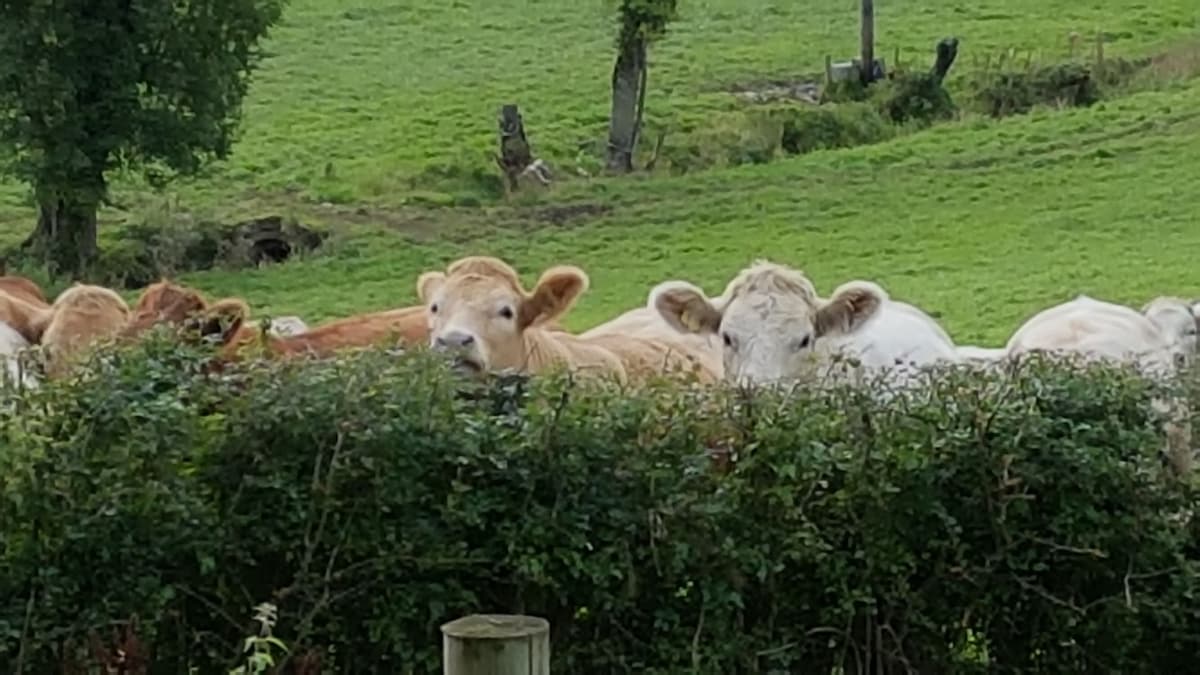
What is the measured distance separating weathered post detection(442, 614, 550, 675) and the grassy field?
14.2 m

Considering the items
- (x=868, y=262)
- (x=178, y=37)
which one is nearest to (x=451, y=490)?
(x=868, y=262)

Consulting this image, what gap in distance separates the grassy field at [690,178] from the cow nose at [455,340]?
961cm

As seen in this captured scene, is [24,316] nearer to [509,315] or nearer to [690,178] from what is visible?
[509,315]

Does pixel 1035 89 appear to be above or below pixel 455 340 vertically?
below

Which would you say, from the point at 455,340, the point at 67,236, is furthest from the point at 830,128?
the point at 455,340

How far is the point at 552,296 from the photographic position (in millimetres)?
9781

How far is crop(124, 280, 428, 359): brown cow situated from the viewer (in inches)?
347

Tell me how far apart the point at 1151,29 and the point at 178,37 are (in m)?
20.5

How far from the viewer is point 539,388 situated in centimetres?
640

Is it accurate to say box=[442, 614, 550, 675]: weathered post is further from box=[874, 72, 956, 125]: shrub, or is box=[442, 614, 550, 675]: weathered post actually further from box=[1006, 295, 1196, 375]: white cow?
box=[874, 72, 956, 125]: shrub

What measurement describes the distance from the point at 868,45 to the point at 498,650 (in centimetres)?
3341

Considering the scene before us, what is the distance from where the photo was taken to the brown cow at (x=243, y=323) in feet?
28.9

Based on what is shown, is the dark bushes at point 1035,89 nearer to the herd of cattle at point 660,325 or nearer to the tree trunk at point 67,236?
the tree trunk at point 67,236

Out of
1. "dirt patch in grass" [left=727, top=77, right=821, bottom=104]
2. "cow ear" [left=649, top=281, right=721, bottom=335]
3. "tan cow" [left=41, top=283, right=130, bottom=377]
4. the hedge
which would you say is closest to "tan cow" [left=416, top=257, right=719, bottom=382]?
"cow ear" [left=649, top=281, right=721, bottom=335]
